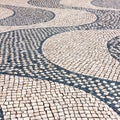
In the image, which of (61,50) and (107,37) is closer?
(61,50)

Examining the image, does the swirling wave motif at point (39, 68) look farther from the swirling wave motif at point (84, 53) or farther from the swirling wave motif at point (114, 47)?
the swirling wave motif at point (114, 47)

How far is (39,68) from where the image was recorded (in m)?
6.52

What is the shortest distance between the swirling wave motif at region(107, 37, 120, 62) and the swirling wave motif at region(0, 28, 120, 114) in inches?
60.8

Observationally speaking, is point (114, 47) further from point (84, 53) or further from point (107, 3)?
point (107, 3)

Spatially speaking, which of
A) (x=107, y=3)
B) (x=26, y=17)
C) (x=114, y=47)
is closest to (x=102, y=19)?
(x=26, y=17)

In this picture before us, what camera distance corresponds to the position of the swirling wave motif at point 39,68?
5586mm

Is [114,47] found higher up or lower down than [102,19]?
higher up

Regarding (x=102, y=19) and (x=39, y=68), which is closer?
(x=39, y=68)

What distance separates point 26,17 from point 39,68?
16.4 ft

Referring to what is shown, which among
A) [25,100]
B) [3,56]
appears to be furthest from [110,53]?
[25,100]

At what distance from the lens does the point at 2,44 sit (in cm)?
797

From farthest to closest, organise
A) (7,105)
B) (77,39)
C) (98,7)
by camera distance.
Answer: (98,7)
(77,39)
(7,105)

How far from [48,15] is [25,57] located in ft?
15.5

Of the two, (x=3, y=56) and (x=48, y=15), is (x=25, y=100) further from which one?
(x=48, y=15)
